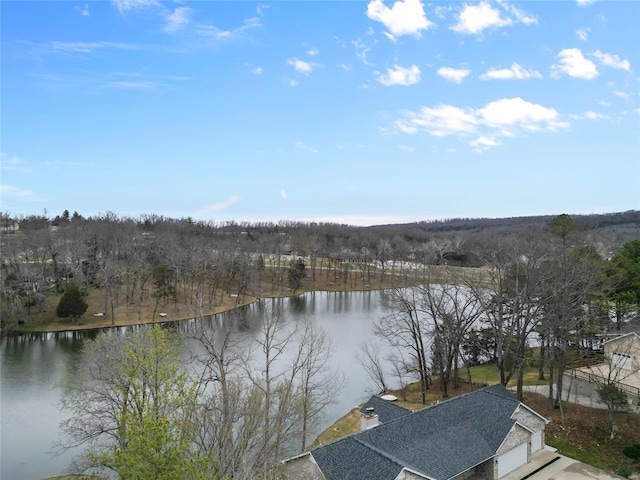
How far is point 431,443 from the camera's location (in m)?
15.0

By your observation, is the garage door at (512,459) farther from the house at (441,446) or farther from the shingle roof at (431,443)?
the shingle roof at (431,443)

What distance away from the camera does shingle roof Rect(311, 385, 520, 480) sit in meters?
13.3

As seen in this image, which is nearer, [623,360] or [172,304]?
[623,360]

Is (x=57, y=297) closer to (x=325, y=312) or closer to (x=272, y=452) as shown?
(x=325, y=312)

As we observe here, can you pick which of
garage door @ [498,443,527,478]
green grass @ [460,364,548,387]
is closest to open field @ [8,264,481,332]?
green grass @ [460,364,548,387]

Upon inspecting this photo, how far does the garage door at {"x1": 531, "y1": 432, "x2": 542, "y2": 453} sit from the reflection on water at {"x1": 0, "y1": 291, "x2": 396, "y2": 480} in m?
9.42

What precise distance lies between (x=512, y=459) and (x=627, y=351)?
10502mm

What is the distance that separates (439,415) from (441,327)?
11209 millimetres

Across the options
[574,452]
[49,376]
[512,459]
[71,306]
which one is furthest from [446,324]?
[71,306]

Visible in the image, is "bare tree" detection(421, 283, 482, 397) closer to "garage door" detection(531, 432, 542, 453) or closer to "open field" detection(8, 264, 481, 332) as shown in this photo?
"open field" detection(8, 264, 481, 332)

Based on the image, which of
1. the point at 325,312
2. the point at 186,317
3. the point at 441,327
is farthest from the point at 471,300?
the point at 186,317

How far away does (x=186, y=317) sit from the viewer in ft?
158

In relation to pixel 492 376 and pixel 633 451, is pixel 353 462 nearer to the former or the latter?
pixel 633 451

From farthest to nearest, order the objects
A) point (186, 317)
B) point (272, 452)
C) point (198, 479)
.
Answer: point (186, 317) < point (272, 452) < point (198, 479)
